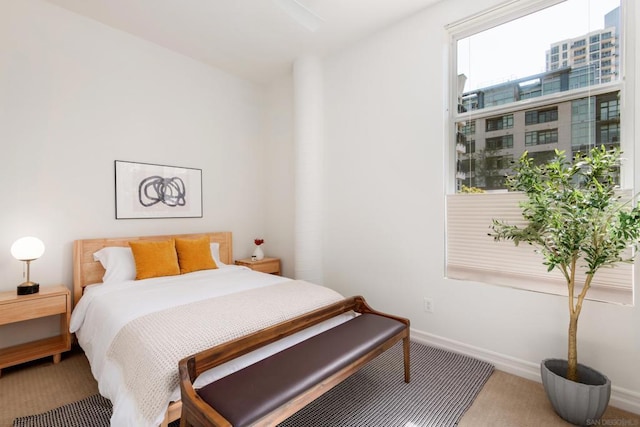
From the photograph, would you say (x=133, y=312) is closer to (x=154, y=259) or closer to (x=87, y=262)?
(x=154, y=259)

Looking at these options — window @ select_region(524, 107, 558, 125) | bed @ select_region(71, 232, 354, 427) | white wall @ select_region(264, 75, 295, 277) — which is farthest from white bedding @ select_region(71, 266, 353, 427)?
window @ select_region(524, 107, 558, 125)

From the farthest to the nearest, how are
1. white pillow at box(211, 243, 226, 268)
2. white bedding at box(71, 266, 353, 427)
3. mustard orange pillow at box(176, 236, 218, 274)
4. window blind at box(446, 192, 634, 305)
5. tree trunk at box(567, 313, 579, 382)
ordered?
white pillow at box(211, 243, 226, 268) → mustard orange pillow at box(176, 236, 218, 274) → window blind at box(446, 192, 634, 305) → tree trunk at box(567, 313, 579, 382) → white bedding at box(71, 266, 353, 427)

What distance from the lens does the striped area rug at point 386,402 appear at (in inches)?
69.6

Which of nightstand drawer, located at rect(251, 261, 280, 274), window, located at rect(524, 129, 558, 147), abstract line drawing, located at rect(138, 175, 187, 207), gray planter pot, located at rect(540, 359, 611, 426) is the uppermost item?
window, located at rect(524, 129, 558, 147)

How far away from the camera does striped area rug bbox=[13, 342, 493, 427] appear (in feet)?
5.80

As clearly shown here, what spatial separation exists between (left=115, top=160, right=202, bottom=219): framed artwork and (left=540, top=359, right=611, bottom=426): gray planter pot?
359 centimetres

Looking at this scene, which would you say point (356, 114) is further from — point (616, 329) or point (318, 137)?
point (616, 329)

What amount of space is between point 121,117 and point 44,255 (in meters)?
1.48

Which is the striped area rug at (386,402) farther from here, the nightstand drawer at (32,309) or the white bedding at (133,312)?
the nightstand drawer at (32,309)

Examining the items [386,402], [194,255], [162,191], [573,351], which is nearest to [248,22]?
[162,191]

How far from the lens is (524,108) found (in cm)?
239

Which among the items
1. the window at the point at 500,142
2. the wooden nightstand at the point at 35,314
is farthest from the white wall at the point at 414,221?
the wooden nightstand at the point at 35,314

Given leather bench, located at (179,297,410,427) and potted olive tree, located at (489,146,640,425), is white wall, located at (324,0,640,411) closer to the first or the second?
potted olive tree, located at (489,146,640,425)

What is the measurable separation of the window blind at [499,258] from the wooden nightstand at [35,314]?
10.7 feet
